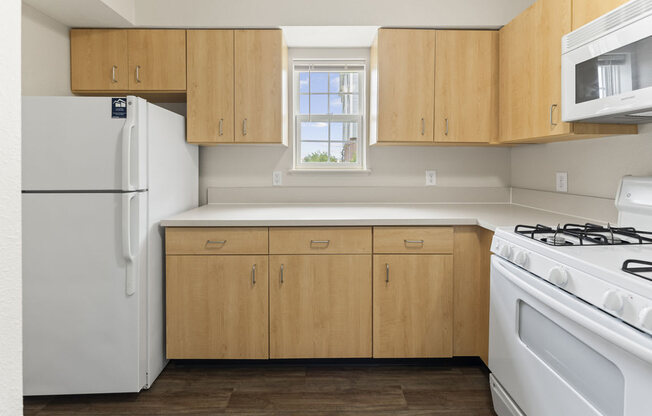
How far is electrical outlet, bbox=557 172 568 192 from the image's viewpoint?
2.43 m

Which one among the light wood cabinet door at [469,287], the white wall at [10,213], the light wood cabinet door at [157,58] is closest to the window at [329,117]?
the light wood cabinet door at [157,58]

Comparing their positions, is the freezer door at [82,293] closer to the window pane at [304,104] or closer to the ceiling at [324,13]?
the ceiling at [324,13]

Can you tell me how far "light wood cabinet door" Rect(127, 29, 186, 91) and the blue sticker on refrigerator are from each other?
2.32ft

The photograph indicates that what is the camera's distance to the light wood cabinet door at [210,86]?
8.64 feet

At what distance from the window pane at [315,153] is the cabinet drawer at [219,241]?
99cm

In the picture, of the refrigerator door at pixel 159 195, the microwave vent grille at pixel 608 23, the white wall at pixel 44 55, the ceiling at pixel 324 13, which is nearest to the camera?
the microwave vent grille at pixel 608 23

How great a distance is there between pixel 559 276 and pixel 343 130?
2.08 meters

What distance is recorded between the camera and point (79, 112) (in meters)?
1.96

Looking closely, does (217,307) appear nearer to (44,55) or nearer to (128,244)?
(128,244)

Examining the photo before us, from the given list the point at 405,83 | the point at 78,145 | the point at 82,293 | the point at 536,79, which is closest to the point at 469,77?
the point at 405,83

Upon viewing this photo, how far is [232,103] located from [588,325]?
2235 millimetres

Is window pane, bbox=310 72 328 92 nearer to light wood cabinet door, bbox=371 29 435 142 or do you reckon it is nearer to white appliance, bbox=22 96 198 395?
light wood cabinet door, bbox=371 29 435 142

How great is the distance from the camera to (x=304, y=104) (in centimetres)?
311

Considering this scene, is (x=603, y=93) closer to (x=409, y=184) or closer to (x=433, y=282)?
(x=433, y=282)
